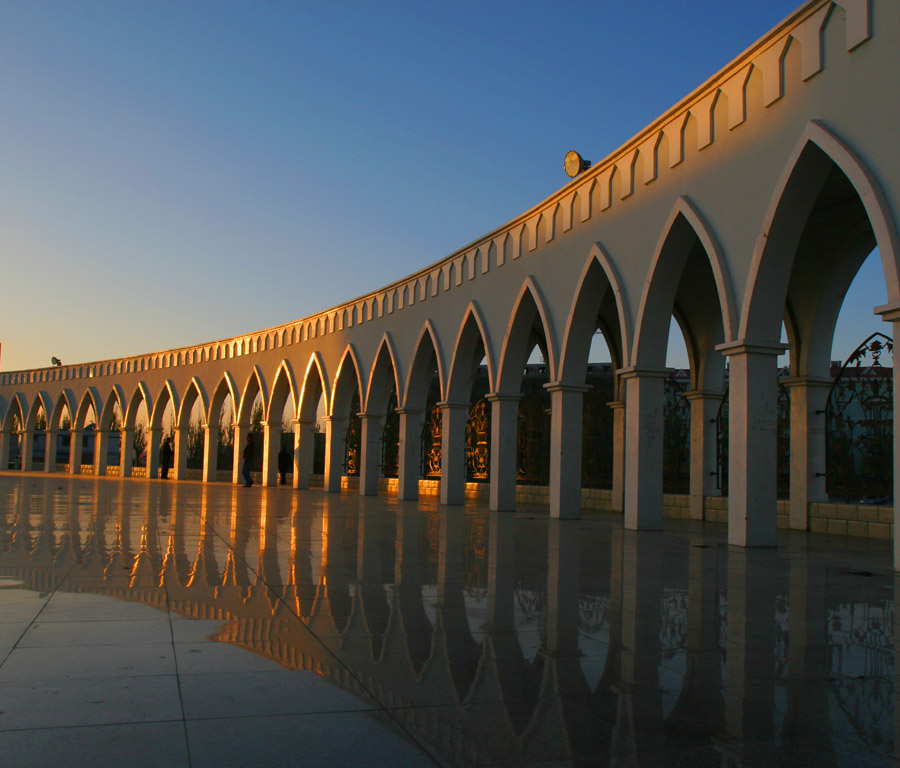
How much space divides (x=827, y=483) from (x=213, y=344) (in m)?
29.2

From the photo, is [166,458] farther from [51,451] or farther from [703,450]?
[703,450]

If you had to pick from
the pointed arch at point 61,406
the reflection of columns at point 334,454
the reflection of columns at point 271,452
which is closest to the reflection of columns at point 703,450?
the reflection of columns at point 334,454

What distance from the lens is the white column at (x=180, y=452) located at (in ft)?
133

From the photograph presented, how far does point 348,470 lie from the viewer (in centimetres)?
3175

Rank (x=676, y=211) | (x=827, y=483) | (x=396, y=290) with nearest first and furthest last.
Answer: (x=676, y=211) → (x=827, y=483) → (x=396, y=290)

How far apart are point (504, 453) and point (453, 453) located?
2.47 m

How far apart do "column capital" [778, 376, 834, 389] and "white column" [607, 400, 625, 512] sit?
203 inches

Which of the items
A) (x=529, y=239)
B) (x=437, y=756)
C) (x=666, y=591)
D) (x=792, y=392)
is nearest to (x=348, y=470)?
(x=529, y=239)

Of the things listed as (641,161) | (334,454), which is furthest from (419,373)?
(641,161)

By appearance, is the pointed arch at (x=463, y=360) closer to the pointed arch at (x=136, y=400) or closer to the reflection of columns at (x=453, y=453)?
the reflection of columns at (x=453, y=453)

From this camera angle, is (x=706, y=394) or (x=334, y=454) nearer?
(x=706, y=394)

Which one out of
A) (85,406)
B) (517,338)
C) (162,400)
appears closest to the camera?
(517,338)

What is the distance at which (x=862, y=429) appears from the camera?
13.6m

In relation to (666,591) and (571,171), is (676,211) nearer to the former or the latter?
(571,171)
